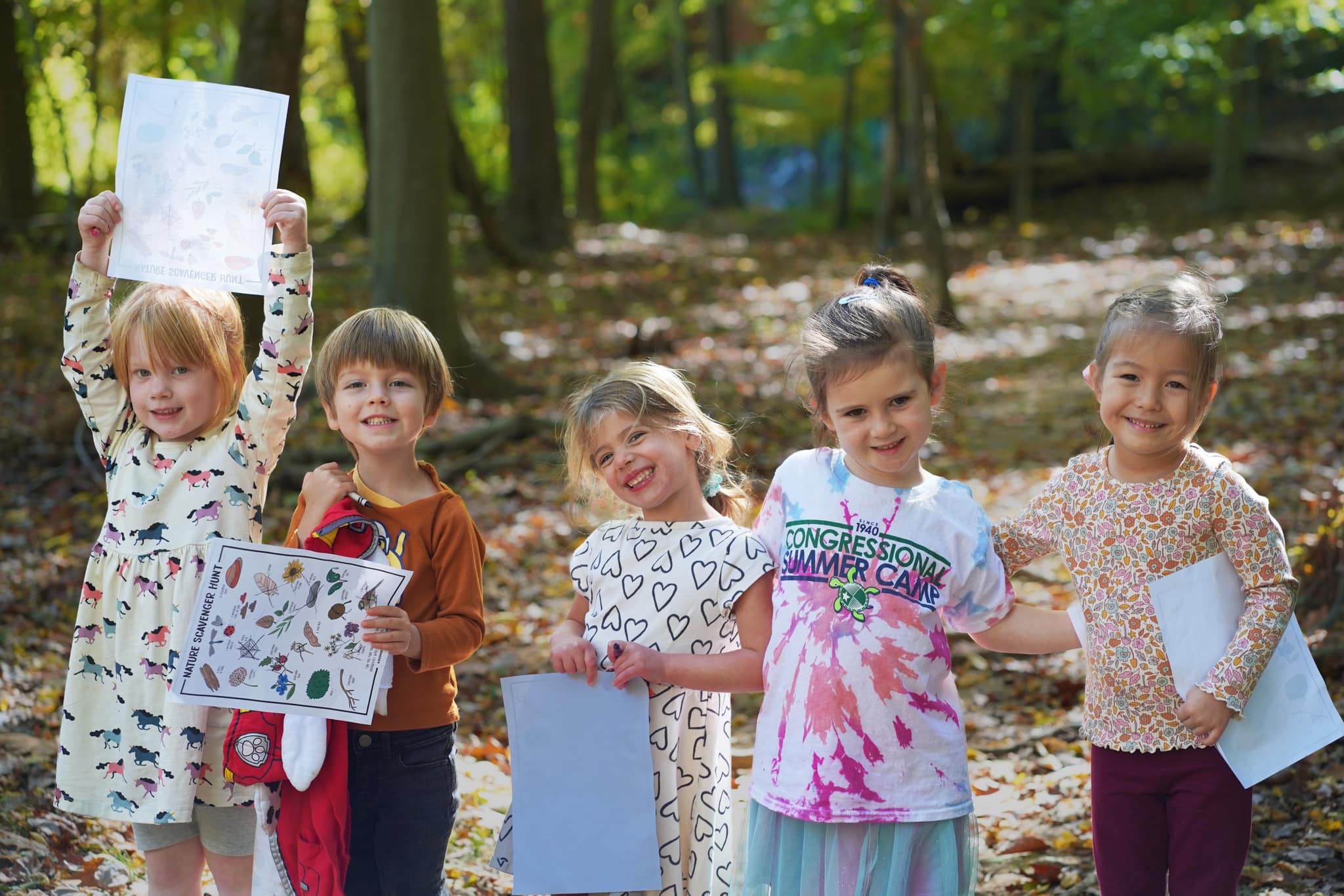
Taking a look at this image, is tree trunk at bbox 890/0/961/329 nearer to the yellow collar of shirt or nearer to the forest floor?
the forest floor

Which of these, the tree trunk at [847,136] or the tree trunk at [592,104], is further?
the tree trunk at [847,136]

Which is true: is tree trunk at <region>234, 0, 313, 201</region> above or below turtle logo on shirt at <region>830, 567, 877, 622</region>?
above

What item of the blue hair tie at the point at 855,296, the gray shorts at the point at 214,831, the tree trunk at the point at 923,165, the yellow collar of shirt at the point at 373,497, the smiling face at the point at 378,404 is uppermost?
the tree trunk at the point at 923,165

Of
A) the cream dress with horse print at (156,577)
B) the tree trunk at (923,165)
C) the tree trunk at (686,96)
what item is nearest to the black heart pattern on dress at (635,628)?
the cream dress with horse print at (156,577)

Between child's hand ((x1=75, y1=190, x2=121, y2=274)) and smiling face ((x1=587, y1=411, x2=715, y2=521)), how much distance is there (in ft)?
4.15

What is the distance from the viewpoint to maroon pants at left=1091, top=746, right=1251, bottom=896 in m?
2.60

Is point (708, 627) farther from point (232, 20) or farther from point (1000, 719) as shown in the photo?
point (232, 20)

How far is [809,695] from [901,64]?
15337 mm

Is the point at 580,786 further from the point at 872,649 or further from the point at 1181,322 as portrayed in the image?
the point at 1181,322

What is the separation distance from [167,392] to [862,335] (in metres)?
1.64

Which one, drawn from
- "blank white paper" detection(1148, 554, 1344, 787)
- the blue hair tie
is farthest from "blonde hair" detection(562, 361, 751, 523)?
"blank white paper" detection(1148, 554, 1344, 787)

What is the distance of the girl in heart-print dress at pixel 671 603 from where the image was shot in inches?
108

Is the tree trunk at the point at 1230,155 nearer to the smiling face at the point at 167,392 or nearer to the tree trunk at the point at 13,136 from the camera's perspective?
the tree trunk at the point at 13,136

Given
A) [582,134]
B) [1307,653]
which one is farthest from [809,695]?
[582,134]
